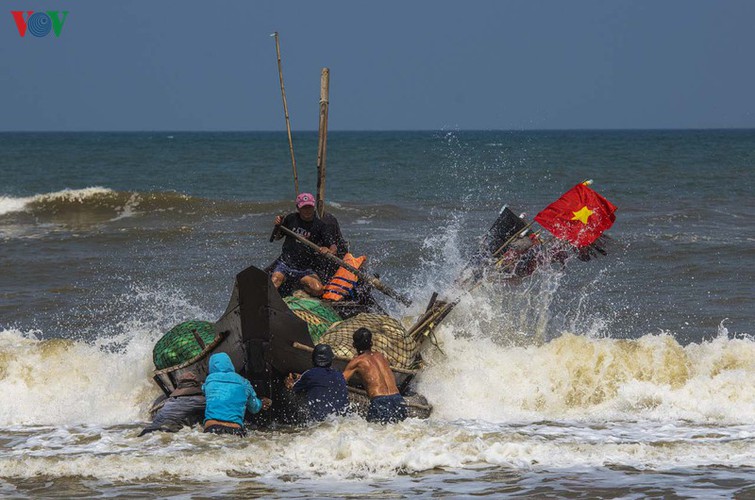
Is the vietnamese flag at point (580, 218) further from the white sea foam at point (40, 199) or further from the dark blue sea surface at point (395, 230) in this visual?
the white sea foam at point (40, 199)

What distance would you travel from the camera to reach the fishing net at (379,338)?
33.0 ft

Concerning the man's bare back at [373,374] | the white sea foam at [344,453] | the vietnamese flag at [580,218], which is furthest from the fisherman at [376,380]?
the vietnamese flag at [580,218]

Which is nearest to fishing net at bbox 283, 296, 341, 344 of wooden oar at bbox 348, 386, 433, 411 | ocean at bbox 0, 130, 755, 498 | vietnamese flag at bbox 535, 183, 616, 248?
wooden oar at bbox 348, 386, 433, 411

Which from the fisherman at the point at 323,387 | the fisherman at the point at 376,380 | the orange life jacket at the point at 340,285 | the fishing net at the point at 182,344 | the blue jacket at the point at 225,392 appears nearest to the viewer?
the blue jacket at the point at 225,392

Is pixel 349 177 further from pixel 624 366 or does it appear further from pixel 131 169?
pixel 624 366

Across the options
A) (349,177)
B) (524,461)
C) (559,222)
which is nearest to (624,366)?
(559,222)

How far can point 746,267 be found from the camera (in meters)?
18.2

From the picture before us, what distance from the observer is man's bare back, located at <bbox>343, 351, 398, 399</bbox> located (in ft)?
31.0

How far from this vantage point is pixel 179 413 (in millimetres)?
9344

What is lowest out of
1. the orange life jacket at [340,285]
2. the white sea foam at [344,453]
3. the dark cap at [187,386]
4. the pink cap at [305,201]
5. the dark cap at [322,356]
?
the white sea foam at [344,453]

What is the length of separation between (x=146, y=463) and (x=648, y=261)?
40.9 feet

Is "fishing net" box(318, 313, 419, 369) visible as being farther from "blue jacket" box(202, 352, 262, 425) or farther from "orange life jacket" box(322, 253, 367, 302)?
"blue jacket" box(202, 352, 262, 425)

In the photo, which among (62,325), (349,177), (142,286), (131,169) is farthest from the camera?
(131,169)

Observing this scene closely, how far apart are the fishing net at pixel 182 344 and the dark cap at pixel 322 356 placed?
4.14ft
